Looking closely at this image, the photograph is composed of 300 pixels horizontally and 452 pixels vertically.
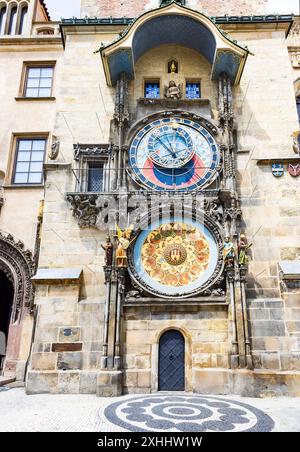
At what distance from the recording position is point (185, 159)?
11414 millimetres

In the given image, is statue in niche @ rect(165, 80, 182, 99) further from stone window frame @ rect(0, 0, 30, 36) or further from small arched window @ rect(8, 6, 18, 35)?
small arched window @ rect(8, 6, 18, 35)

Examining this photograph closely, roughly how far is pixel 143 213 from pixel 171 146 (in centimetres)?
244

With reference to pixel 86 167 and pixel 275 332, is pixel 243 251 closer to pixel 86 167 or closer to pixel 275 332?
pixel 275 332

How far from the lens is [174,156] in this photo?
37.6ft

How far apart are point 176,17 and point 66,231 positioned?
7750mm

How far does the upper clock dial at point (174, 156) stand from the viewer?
11.3m

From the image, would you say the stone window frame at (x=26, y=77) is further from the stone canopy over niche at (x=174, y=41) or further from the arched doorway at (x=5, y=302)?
the arched doorway at (x=5, y=302)

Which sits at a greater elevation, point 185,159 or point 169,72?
point 169,72

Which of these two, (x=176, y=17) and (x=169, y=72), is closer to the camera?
(x=176, y=17)

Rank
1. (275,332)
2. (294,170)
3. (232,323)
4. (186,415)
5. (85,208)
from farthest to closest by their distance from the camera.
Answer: (294,170) < (85,208) < (275,332) < (232,323) < (186,415)

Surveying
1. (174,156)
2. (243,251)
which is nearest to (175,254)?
(243,251)
